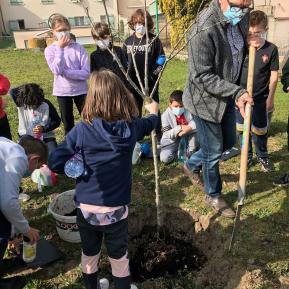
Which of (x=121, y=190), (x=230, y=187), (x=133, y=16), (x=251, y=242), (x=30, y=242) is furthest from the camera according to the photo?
(x=133, y=16)

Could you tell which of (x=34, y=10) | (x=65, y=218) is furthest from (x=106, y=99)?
(x=34, y=10)

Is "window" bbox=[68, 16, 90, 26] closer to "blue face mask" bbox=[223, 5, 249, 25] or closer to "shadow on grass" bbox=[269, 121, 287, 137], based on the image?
"shadow on grass" bbox=[269, 121, 287, 137]

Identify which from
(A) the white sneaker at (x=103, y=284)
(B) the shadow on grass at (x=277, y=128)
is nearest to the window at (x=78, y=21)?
(B) the shadow on grass at (x=277, y=128)

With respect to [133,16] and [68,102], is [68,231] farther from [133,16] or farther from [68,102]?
[133,16]

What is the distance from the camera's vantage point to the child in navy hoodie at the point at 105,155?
2197mm

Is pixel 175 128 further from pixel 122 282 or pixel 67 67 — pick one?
pixel 122 282

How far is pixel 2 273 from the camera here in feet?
9.77

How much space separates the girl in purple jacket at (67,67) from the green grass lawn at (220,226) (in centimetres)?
105

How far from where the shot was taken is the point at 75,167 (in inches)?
88.3

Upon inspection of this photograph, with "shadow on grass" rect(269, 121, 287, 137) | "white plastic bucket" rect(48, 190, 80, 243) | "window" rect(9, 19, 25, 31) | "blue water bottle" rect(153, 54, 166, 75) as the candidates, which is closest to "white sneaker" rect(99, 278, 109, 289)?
"white plastic bucket" rect(48, 190, 80, 243)

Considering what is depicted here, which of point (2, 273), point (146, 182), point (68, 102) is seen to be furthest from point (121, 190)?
point (68, 102)

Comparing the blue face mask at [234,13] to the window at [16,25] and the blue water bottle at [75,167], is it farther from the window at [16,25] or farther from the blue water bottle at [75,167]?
the window at [16,25]

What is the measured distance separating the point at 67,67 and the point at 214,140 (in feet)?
7.47

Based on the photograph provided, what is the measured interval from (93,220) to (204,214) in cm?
156
